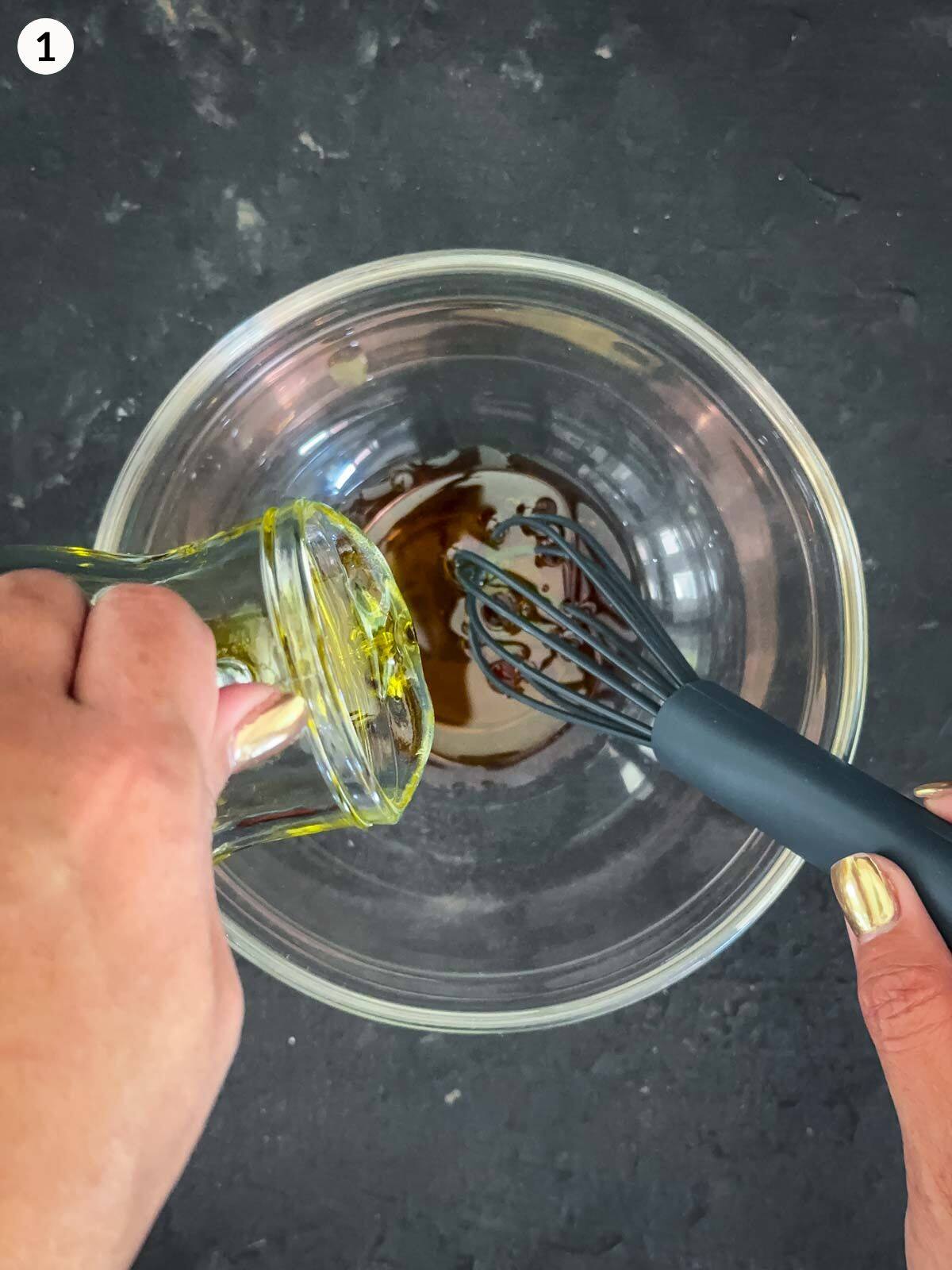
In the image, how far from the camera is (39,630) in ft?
1.13

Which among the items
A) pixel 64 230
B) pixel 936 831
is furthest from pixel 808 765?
pixel 64 230

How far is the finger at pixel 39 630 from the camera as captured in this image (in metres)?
0.34

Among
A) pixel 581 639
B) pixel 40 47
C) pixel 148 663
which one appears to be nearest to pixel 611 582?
pixel 581 639

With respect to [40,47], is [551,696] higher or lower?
lower

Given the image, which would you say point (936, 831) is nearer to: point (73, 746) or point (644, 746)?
point (644, 746)

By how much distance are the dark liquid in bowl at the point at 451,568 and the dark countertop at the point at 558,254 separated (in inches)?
5.6

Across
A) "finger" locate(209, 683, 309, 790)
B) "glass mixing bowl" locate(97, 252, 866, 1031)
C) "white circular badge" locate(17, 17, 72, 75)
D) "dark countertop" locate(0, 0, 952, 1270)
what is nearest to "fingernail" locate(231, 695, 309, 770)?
"finger" locate(209, 683, 309, 790)

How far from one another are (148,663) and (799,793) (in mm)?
258

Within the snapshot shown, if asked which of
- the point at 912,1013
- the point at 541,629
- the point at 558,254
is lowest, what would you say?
the point at 912,1013

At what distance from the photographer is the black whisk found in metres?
0.42

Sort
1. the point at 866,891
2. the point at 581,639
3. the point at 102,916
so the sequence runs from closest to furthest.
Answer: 1. the point at 102,916
2. the point at 866,891
3. the point at 581,639

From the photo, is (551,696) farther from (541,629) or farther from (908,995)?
(908,995)

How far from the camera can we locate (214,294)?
0.61 m

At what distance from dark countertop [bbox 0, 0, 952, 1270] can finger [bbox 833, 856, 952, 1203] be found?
15 cm
